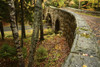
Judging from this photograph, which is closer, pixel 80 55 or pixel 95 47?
pixel 80 55

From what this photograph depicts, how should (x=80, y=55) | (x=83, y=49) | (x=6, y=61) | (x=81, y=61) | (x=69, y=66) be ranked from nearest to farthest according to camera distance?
(x=69, y=66) → (x=81, y=61) → (x=80, y=55) → (x=83, y=49) → (x=6, y=61)

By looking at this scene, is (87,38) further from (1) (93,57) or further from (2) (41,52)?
(2) (41,52)

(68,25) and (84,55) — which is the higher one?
(68,25)

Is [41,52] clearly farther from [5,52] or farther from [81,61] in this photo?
[81,61]

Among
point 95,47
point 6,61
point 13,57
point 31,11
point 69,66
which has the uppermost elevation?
point 31,11

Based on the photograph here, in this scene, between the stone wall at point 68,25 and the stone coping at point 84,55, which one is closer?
the stone coping at point 84,55

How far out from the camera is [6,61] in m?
6.97

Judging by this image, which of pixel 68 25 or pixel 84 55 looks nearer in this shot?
pixel 84 55

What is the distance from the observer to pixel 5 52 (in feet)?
21.4

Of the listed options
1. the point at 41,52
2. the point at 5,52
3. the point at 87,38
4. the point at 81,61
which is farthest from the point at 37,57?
the point at 81,61

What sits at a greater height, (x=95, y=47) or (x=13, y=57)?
(x=95, y=47)

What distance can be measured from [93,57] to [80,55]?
315mm

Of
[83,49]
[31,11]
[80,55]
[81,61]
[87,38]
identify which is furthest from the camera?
→ [31,11]

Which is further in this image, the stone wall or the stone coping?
the stone wall
